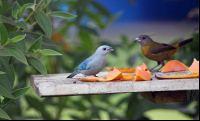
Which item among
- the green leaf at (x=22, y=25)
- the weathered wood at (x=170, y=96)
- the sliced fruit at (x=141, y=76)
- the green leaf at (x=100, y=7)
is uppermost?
the green leaf at (x=100, y=7)

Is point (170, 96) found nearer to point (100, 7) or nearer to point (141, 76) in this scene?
point (141, 76)

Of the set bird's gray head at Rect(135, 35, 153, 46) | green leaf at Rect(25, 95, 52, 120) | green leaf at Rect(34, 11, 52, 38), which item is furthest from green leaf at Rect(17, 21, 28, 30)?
green leaf at Rect(25, 95, 52, 120)

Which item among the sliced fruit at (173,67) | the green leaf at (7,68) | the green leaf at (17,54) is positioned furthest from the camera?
the sliced fruit at (173,67)

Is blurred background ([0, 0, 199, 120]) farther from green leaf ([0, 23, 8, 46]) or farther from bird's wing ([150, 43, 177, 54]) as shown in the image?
green leaf ([0, 23, 8, 46])

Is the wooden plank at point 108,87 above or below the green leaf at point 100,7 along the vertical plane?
below

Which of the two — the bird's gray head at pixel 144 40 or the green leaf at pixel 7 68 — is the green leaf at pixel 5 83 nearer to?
the green leaf at pixel 7 68

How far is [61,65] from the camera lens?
1.47 meters

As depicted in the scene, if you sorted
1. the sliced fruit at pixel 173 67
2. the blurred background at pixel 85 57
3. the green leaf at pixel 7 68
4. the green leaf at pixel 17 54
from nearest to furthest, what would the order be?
the green leaf at pixel 17 54, the green leaf at pixel 7 68, the sliced fruit at pixel 173 67, the blurred background at pixel 85 57

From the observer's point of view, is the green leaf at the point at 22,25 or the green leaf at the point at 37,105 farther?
the green leaf at the point at 37,105

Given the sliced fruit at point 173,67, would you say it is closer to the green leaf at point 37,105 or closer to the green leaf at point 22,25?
the green leaf at point 22,25

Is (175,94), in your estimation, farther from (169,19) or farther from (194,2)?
(169,19)

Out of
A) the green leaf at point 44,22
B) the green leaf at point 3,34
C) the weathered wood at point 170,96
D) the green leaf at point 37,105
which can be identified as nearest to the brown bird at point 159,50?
the weathered wood at point 170,96

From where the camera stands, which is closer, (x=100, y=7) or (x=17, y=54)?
(x=17, y=54)

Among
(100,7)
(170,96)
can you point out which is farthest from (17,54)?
(100,7)
